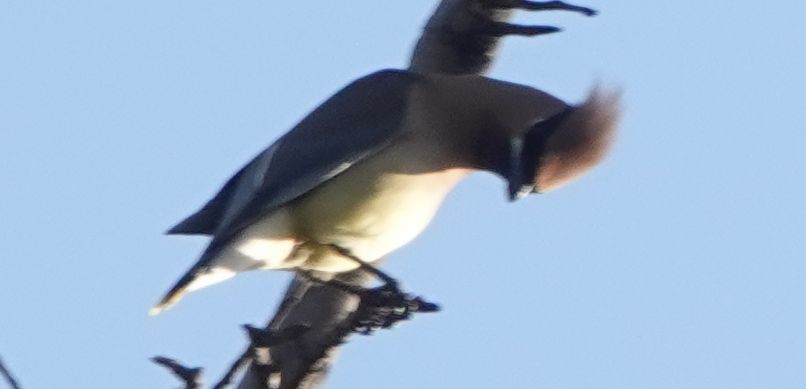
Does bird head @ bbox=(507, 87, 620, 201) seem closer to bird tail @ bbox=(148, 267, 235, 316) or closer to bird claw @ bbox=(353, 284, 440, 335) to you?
bird claw @ bbox=(353, 284, 440, 335)

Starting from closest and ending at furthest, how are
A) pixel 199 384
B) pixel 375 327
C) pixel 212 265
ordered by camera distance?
1. pixel 199 384
2. pixel 375 327
3. pixel 212 265

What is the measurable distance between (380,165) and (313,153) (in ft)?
0.69

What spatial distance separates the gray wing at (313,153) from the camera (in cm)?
397

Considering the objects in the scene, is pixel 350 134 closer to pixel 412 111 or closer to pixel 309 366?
pixel 412 111

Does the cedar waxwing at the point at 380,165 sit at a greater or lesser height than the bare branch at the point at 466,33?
lesser

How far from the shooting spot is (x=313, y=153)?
13.4ft

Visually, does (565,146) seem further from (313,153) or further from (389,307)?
(389,307)

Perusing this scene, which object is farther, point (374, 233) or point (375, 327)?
point (374, 233)

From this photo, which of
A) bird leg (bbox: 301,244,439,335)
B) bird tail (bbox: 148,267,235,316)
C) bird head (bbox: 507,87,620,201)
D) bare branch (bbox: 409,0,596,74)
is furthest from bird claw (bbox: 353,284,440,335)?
bare branch (bbox: 409,0,596,74)

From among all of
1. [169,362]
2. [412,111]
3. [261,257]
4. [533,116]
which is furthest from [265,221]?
[169,362]

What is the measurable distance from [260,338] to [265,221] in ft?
3.35

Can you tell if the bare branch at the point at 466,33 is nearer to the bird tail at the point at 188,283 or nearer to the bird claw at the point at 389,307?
the bird claw at the point at 389,307

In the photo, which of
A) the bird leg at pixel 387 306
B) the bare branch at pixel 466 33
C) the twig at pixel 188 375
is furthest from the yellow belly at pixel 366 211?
the twig at pixel 188 375

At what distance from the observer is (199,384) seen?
2.67m
